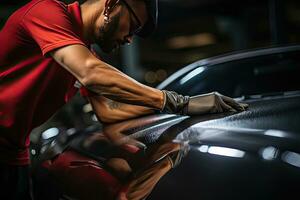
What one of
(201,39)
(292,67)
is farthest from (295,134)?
(201,39)

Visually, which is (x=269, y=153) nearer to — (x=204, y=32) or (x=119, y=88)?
(x=119, y=88)

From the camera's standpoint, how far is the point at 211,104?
134 centimetres

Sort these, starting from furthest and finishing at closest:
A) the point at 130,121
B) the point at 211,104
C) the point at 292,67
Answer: the point at 292,67, the point at 130,121, the point at 211,104

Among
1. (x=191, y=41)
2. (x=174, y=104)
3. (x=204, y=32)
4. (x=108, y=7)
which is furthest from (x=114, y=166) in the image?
(x=204, y=32)

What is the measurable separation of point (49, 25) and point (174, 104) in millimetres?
456

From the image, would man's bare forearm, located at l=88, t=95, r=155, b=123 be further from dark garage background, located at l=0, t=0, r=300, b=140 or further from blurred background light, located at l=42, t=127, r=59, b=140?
dark garage background, located at l=0, t=0, r=300, b=140

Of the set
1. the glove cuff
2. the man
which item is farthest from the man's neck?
the glove cuff

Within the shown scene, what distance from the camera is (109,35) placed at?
4.67ft

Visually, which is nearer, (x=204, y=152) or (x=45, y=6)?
(x=204, y=152)

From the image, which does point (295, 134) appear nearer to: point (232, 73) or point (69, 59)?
point (69, 59)

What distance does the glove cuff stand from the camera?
51.0 inches

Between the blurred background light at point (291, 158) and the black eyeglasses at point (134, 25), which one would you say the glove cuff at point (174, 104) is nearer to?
the black eyeglasses at point (134, 25)

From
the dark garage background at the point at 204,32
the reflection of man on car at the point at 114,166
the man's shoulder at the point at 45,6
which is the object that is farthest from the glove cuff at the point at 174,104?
the dark garage background at the point at 204,32

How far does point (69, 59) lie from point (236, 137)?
53 cm
